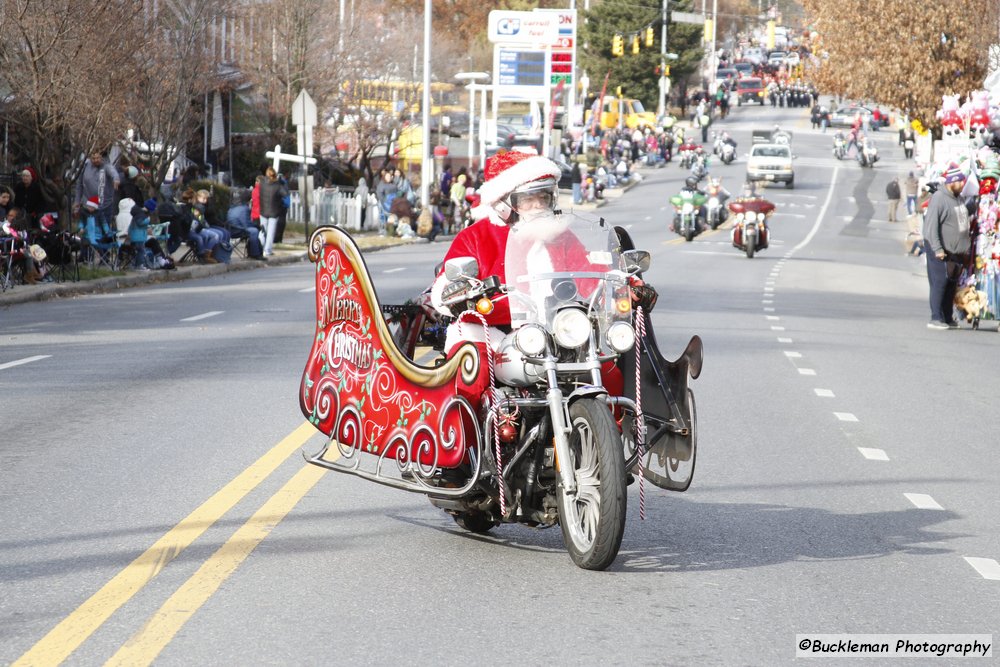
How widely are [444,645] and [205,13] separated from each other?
3033 centimetres

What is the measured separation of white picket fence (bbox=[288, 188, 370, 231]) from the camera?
148ft

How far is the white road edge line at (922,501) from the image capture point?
8542mm

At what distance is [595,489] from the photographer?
6.42 metres

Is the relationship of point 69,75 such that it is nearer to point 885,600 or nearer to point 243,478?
point 243,478

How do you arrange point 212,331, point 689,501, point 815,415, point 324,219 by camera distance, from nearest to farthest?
point 689,501 → point 815,415 → point 212,331 → point 324,219

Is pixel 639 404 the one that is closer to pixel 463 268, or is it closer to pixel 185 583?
pixel 463 268

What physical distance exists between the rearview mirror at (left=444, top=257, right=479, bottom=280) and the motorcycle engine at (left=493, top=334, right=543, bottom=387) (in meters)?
0.31

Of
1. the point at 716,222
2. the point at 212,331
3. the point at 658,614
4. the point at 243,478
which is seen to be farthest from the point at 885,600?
the point at 716,222

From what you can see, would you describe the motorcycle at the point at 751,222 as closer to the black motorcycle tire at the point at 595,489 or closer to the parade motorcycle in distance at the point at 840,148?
the black motorcycle tire at the point at 595,489

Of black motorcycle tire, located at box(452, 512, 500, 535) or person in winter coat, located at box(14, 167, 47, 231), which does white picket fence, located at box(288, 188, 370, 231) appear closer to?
person in winter coat, located at box(14, 167, 47, 231)

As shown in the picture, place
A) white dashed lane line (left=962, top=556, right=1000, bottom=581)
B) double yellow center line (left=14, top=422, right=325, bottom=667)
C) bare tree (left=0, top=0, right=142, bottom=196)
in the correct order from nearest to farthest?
double yellow center line (left=14, top=422, right=325, bottom=667), white dashed lane line (left=962, top=556, right=1000, bottom=581), bare tree (left=0, top=0, right=142, bottom=196)

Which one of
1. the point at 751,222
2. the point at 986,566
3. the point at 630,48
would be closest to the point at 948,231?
the point at 986,566

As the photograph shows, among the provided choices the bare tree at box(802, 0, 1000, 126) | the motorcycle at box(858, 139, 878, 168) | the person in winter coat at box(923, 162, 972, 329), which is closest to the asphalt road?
the person in winter coat at box(923, 162, 972, 329)

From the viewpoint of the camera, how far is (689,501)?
847 cm
